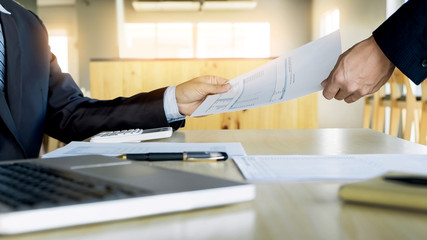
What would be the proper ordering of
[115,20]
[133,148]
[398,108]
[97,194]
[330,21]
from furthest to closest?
[115,20] < [330,21] < [398,108] < [133,148] < [97,194]

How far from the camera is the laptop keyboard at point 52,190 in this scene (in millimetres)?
301

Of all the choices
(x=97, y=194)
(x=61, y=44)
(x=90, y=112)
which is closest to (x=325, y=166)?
(x=97, y=194)

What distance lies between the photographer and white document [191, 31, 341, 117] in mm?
800

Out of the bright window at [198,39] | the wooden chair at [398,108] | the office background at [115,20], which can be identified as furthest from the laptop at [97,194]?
the bright window at [198,39]

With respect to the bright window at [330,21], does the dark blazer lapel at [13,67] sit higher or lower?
lower

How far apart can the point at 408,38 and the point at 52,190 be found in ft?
2.40

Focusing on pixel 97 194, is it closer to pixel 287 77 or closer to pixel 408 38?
pixel 287 77

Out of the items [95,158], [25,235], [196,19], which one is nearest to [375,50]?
[95,158]

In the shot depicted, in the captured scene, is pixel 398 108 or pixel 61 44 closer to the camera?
pixel 398 108

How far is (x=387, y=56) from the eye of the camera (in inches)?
33.2

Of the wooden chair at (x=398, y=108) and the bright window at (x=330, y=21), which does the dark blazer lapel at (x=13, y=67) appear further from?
the bright window at (x=330, y=21)

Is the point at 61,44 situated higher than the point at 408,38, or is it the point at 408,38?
the point at 61,44

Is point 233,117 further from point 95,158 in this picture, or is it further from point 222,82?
point 95,158

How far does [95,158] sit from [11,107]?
572 mm
